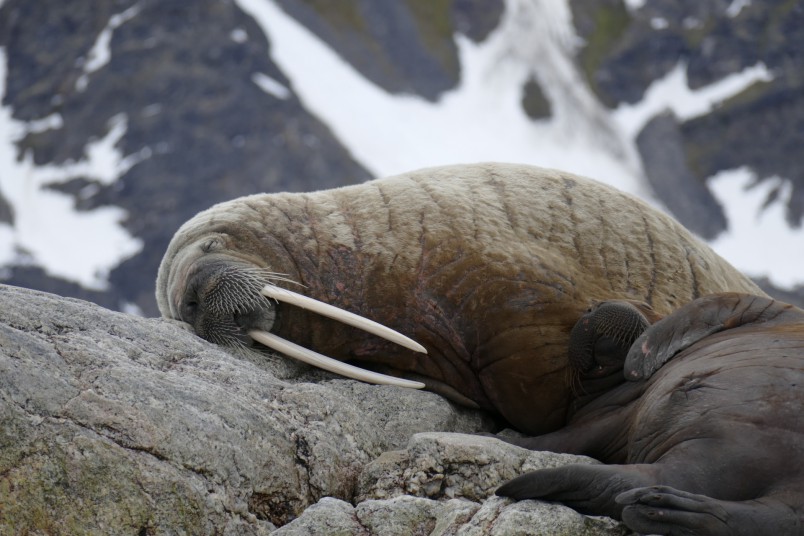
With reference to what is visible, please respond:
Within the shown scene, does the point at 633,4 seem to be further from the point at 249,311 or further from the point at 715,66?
Result: the point at 249,311

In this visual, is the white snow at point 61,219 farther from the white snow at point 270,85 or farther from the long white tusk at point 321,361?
the long white tusk at point 321,361

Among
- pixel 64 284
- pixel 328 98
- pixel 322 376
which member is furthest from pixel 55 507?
pixel 328 98

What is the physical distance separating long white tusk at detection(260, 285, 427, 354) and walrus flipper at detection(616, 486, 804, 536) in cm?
229

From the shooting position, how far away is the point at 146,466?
4262 mm

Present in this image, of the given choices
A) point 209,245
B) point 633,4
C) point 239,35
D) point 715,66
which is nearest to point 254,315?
point 209,245

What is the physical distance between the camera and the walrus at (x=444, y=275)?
607cm

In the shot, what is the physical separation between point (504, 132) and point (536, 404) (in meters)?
63.1

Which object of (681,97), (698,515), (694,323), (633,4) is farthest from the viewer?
(633,4)

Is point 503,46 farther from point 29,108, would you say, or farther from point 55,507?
point 55,507

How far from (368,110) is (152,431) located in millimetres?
62885

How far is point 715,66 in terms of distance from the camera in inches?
2761

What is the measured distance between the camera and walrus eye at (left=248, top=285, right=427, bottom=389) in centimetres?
595

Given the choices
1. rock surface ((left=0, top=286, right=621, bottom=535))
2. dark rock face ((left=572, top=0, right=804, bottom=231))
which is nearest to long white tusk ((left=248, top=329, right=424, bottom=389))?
rock surface ((left=0, top=286, right=621, bottom=535))

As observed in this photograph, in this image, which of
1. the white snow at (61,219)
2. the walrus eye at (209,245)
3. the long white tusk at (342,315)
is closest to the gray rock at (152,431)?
the long white tusk at (342,315)
